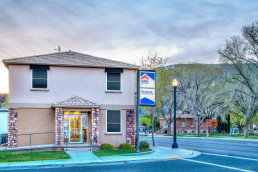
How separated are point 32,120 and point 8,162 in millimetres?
7631

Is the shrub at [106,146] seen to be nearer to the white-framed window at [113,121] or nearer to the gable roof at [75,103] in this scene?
the white-framed window at [113,121]

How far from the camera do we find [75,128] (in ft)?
80.2

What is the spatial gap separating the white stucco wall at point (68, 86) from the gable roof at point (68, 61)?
489 mm

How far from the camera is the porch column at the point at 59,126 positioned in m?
22.8

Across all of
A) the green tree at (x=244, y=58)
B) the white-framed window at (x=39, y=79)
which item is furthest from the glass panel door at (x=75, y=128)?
the green tree at (x=244, y=58)

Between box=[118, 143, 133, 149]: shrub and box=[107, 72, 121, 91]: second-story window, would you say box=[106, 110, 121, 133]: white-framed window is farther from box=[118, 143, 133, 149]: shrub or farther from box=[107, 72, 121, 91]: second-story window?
box=[107, 72, 121, 91]: second-story window

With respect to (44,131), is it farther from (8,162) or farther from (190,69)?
(190,69)

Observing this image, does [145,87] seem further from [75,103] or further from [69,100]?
[69,100]

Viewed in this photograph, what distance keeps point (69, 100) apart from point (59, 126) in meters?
2.14

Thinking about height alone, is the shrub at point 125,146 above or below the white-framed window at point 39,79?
below

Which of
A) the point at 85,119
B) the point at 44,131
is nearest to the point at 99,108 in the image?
the point at 85,119

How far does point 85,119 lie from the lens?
24625 mm

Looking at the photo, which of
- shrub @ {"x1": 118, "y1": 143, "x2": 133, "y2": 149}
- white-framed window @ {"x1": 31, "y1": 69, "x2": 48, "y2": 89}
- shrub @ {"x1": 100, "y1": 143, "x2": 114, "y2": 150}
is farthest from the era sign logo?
white-framed window @ {"x1": 31, "y1": 69, "x2": 48, "y2": 89}

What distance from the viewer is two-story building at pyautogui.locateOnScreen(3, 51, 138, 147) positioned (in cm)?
2327
